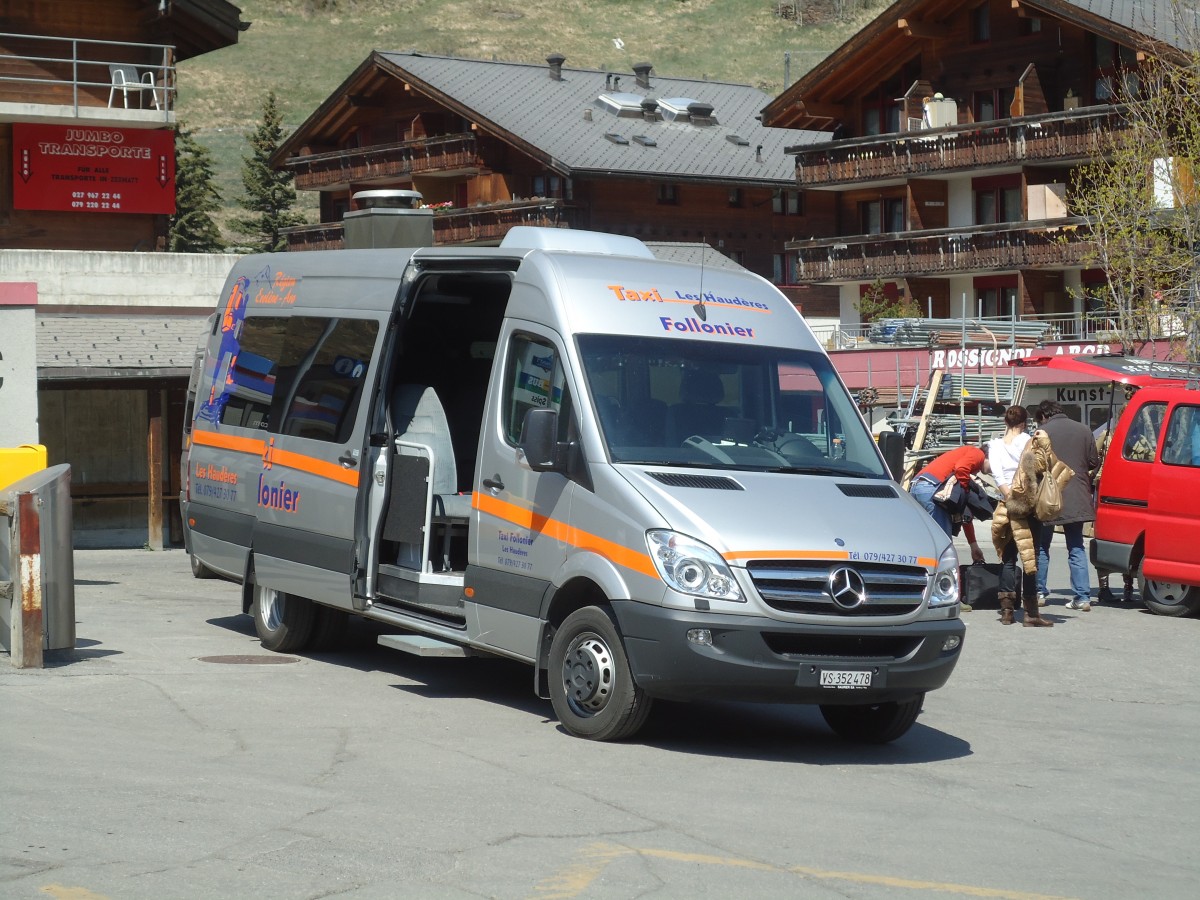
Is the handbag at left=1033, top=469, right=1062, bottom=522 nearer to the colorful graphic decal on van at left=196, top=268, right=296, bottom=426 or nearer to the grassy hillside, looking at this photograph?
the colorful graphic decal on van at left=196, top=268, right=296, bottom=426

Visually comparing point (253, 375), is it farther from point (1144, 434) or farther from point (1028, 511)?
point (1144, 434)

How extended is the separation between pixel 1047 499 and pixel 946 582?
18.3 ft

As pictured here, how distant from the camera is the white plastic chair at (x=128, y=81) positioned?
117ft

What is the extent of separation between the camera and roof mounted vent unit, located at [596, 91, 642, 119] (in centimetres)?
5516

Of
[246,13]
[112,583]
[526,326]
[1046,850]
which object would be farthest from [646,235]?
[246,13]

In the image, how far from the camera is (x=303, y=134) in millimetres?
58531

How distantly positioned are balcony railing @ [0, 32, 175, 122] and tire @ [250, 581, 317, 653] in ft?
77.2

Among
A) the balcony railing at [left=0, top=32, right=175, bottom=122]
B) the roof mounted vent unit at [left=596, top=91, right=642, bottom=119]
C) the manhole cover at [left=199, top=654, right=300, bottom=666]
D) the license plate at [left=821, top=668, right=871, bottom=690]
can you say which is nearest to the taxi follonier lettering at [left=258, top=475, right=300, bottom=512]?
the manhole cover at [left=199, top=654, right=300, bottom=666]

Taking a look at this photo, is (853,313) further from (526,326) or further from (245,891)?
(245,891)

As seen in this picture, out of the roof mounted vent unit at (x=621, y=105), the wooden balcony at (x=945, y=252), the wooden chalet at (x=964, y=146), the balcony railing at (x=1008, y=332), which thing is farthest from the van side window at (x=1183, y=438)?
the roof mounted vent unit at (x=621, y=105)

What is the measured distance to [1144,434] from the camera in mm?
16891

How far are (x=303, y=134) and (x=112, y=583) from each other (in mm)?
42029

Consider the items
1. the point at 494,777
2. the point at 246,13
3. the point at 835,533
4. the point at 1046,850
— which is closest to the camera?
the point at 1046,850

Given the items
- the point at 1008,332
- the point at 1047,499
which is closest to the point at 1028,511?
the point at 1047,499
